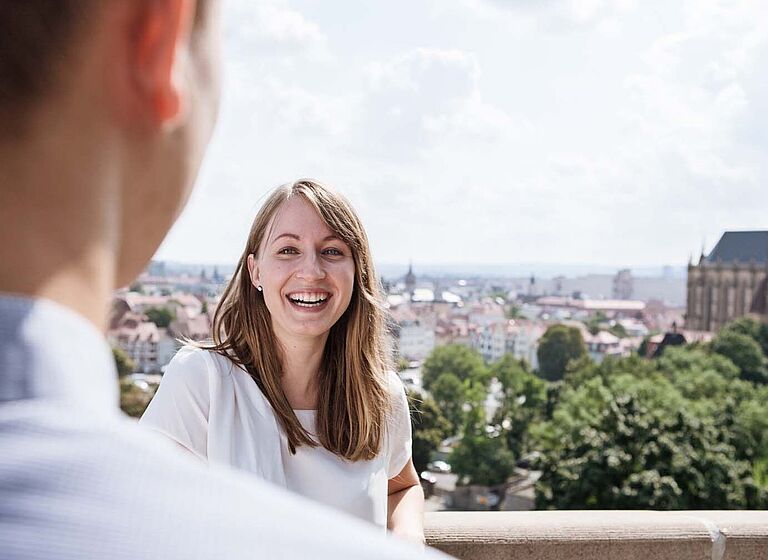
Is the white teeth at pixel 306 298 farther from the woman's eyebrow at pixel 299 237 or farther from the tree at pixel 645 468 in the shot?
the tree at pixel 645 468

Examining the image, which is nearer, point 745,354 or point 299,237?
point 299,237

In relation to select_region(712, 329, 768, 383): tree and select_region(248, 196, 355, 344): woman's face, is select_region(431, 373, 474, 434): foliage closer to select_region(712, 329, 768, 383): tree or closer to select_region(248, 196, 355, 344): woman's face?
select_region(712, 329, 768, 383): tree

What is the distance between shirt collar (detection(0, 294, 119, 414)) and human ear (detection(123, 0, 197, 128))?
0.31ft

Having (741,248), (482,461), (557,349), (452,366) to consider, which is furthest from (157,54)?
(741,248)

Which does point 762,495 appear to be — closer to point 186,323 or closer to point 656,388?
point 656,388

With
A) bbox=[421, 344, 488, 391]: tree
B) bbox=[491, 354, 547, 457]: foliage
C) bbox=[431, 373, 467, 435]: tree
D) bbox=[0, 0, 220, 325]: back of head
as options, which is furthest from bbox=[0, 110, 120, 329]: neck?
bbox=[421, 344, 488, 391]: tree

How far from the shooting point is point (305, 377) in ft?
6.30

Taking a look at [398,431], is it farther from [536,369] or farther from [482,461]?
[536,369]

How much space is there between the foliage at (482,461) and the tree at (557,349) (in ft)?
67.2

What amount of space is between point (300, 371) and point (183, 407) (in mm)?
267

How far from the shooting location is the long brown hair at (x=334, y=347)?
72.5 inches

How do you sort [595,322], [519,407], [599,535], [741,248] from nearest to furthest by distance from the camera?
[599,535] → [519,407] → [741,248] → [595,322]

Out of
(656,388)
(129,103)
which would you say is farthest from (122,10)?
(656,388)

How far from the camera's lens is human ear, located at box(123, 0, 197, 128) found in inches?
14.1
